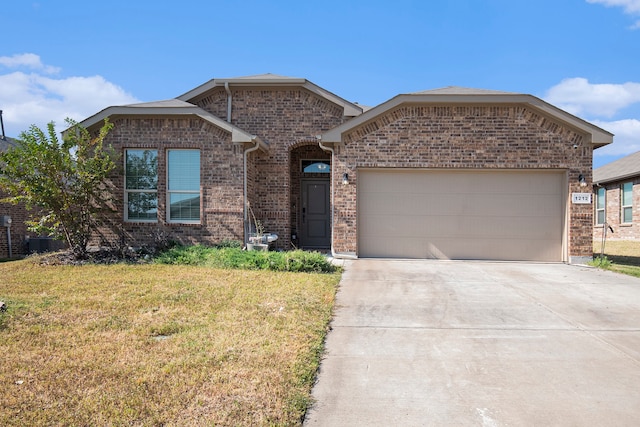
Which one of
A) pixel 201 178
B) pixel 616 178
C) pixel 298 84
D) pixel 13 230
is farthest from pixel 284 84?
pixel 616 178

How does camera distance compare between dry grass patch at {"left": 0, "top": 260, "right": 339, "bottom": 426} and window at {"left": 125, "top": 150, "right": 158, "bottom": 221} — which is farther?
window at {"left": 125, "top": 150, "right": 158, "bottom": 221}

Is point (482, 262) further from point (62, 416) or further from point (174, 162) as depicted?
point (62, 416)

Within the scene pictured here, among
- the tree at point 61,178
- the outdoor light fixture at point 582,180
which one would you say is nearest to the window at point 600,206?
the outdoor light fixture at point 582,180

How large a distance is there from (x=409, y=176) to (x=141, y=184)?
6.92m

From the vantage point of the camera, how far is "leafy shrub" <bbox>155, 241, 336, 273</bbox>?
898 cm

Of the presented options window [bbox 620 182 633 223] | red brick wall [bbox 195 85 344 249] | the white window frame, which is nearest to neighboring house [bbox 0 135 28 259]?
the white window frame

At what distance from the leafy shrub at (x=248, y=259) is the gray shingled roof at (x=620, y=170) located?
1669cm

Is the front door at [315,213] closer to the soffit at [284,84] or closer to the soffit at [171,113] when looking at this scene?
the soffit at [284,84]

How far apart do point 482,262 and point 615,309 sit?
4.56 metres

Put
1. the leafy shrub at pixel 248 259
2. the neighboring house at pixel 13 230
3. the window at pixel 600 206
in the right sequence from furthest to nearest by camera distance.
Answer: the window at pixel 600 206 < the neighboring house at pixel 13 230 < the leafy shrub at pixel 248 259

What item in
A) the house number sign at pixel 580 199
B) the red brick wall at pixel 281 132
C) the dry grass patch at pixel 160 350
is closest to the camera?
the dry grass patch at pixel 160 350

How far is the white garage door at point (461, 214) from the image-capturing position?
1103 centimetres

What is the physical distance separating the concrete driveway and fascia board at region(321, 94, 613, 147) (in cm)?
424

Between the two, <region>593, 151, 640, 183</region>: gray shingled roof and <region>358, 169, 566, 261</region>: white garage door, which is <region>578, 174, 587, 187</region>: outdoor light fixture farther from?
<region>593, 151, 640, 183</region>: gray shingled roof
